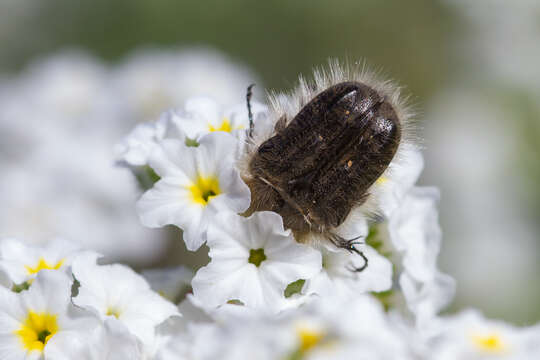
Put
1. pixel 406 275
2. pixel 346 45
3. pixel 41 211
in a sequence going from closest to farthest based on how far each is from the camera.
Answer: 1. pixel 406 275
2. pixel 41 211
3. pixel 346 45

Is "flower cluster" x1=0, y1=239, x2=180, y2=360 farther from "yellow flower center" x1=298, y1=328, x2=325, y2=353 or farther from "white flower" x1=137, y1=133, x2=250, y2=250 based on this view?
"yellow flower center" x1=298, y1=328, x2=325, y2=353

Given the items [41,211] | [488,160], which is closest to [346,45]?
[488,160]

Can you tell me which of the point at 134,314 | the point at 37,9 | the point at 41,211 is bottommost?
the point at 134,314

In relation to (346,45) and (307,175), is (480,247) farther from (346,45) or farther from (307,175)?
(307,175)

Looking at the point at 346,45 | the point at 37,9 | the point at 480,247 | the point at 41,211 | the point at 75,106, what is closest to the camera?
the point at 41,211

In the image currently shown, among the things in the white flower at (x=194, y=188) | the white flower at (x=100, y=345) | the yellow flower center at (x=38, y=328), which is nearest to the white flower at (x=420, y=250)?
the white flower at (x=194, y=188)
